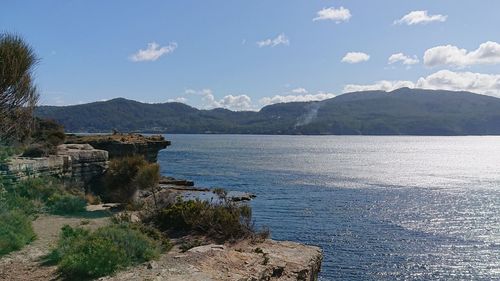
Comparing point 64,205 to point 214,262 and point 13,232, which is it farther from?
point 214,262

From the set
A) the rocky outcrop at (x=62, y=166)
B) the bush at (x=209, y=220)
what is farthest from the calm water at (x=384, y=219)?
the rocky outcrop at (x=62, y=166)

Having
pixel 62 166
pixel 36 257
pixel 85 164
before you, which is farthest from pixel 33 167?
pixel 36 257

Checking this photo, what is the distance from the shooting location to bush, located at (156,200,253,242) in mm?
14281

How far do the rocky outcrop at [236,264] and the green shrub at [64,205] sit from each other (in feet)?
25.6

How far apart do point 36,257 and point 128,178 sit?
11.9 meters

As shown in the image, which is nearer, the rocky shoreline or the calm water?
the rocky shoreline

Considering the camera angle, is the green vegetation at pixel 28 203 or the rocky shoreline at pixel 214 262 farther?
the green vegetation at pixel 28 203

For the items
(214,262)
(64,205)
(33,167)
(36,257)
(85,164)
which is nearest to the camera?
(214,262)

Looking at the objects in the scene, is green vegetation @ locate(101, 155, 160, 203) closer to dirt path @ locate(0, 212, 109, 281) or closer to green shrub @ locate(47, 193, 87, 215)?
green shrub @ locate(47, 193, 87, 215)

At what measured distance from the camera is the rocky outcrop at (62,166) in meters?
20.5

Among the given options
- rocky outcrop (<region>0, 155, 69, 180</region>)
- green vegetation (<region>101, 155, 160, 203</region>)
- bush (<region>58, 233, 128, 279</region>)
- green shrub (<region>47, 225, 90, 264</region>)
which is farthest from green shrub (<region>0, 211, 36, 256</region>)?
green vegetation (<region>101, 155, 160, 203</region>)

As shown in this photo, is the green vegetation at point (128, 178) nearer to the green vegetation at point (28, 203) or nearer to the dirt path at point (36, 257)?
the green vegetation at point (28, 203)

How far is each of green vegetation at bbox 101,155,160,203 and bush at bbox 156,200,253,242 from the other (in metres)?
5.99

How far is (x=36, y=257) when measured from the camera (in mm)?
11633
